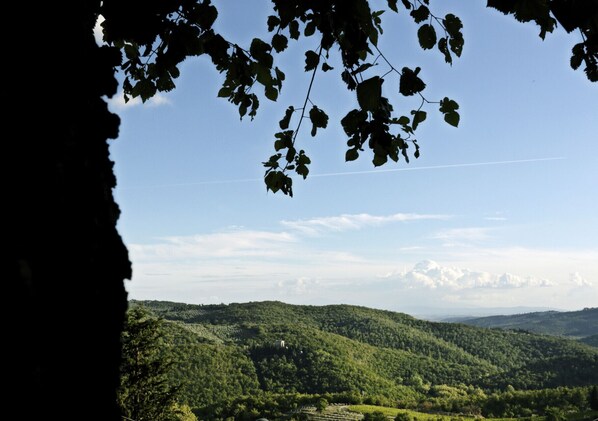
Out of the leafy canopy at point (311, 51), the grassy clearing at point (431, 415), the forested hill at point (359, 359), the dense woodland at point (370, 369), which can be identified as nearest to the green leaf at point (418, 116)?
the leafy canopy at point (311, 51)

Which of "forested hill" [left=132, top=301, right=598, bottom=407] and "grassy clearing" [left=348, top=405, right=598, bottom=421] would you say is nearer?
"grassy clearing" [left=348, top=405, right=598, bottom=421]

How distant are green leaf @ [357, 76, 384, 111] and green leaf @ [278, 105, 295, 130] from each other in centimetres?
95

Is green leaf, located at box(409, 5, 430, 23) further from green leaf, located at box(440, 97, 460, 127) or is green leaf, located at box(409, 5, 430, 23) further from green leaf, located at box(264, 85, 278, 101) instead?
green leaf, located at box(264, 85, 278, 101)

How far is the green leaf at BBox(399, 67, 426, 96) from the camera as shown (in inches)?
91.4

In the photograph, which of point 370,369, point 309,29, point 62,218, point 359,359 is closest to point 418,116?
point 309,29

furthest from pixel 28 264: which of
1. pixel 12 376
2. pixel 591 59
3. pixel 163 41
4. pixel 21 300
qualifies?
pixel 591 59

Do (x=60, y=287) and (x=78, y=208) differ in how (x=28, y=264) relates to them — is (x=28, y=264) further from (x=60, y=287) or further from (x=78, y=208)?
(x=78, y=208)

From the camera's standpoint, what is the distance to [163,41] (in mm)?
2619

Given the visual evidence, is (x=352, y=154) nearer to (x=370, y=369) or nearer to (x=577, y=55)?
(x=577, y=55)

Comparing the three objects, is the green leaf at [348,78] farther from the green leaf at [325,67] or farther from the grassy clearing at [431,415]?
the grassy clearing at [431,415]

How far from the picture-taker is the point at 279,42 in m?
2.82

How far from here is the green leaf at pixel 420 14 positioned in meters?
2.62

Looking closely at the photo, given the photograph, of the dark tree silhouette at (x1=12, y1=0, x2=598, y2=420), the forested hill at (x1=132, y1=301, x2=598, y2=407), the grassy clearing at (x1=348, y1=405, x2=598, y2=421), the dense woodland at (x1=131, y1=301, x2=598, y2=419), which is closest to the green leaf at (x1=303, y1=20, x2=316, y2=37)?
the dark tree silhouette at (x1=12, y1=0, x2=598, y2=420)

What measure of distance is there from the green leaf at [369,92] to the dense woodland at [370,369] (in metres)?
90.4
